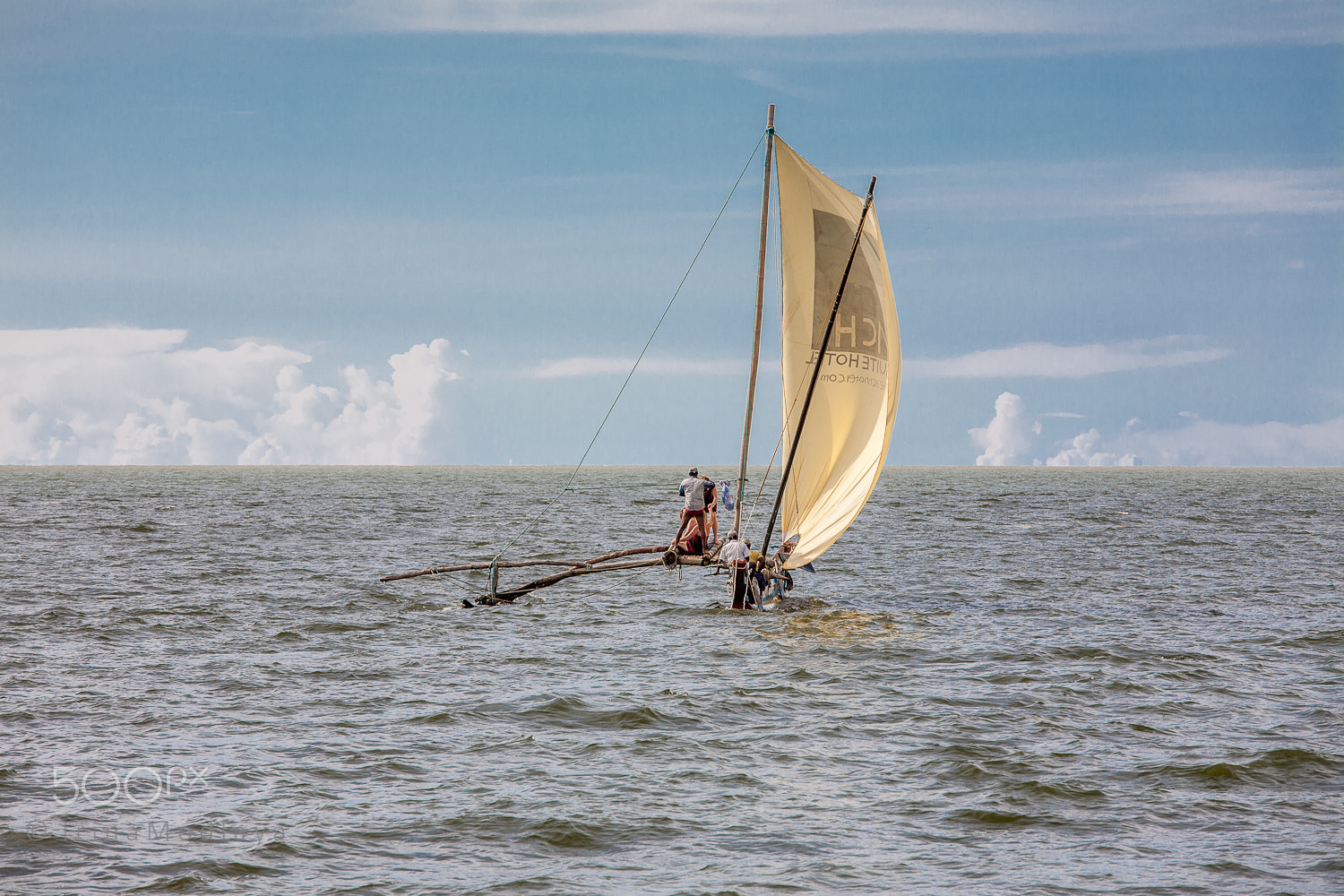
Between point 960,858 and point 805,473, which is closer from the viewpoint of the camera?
point 960,858

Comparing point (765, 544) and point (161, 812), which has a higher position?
point (765, 544)

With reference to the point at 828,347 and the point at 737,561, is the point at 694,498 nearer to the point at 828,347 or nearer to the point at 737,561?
the point at 737,561

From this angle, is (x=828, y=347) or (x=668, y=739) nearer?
(x=668, y=739)

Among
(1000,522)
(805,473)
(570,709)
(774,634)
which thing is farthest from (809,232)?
(1000,522)

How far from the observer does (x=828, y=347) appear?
23.7 m

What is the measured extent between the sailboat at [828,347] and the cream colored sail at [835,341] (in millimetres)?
20

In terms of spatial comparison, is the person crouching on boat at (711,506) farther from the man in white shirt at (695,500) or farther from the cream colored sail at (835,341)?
the cream colored sail at (835,341)

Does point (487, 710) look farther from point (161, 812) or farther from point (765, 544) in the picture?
point (765, 544)

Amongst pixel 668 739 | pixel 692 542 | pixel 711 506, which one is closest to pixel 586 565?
pixel 692 542

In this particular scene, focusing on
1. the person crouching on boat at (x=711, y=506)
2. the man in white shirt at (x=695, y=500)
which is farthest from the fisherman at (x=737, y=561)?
the man in white shirt at (x=695, y=500)

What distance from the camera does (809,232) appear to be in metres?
23.8

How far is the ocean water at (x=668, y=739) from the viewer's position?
34.7 feet

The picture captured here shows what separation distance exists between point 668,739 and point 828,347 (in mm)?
11442

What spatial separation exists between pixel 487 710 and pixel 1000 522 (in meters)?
51.1
